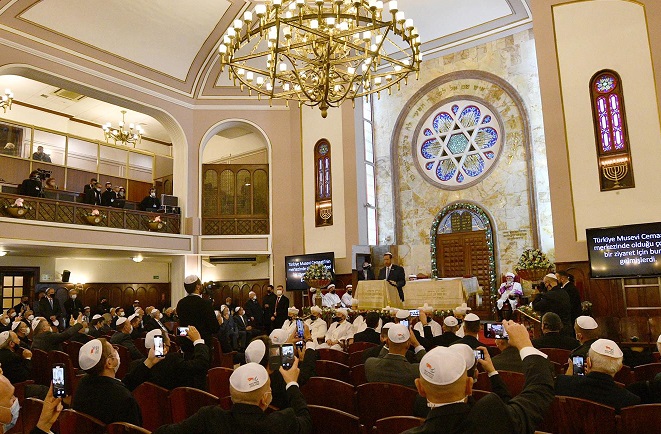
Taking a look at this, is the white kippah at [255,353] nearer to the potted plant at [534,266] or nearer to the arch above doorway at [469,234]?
→ the potted plant at [534,266]

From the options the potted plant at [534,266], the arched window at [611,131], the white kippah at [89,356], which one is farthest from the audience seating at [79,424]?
the arched window at [611,131]

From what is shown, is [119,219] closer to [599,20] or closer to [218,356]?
[218,356]

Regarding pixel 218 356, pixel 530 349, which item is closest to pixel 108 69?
pixel 218 356

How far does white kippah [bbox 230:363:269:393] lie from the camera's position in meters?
2.31

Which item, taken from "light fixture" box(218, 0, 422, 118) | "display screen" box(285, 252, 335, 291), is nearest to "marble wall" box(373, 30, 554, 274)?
"display screen" box(285, 252, 335, 291)

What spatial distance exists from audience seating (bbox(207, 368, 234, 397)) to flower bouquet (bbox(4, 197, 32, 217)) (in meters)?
8.81

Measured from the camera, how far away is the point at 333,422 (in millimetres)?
2666

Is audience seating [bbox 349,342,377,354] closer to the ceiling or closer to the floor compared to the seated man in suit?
closer to the floor

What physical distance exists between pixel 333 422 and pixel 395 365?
1.14 meters

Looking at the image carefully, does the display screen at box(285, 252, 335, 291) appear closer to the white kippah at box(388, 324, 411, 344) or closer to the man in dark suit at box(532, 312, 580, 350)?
the man in dark suit at box(532, 312, 580, 350)

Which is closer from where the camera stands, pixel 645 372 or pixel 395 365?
pixel 395 365

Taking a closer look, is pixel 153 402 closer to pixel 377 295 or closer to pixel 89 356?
pixel 89 356

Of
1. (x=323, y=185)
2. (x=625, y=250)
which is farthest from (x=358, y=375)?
Result: (x=323, y=185)

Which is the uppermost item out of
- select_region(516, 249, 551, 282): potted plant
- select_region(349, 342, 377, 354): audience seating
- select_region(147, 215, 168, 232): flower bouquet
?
select_region(147, 215, 168, 232): flower bouquet
